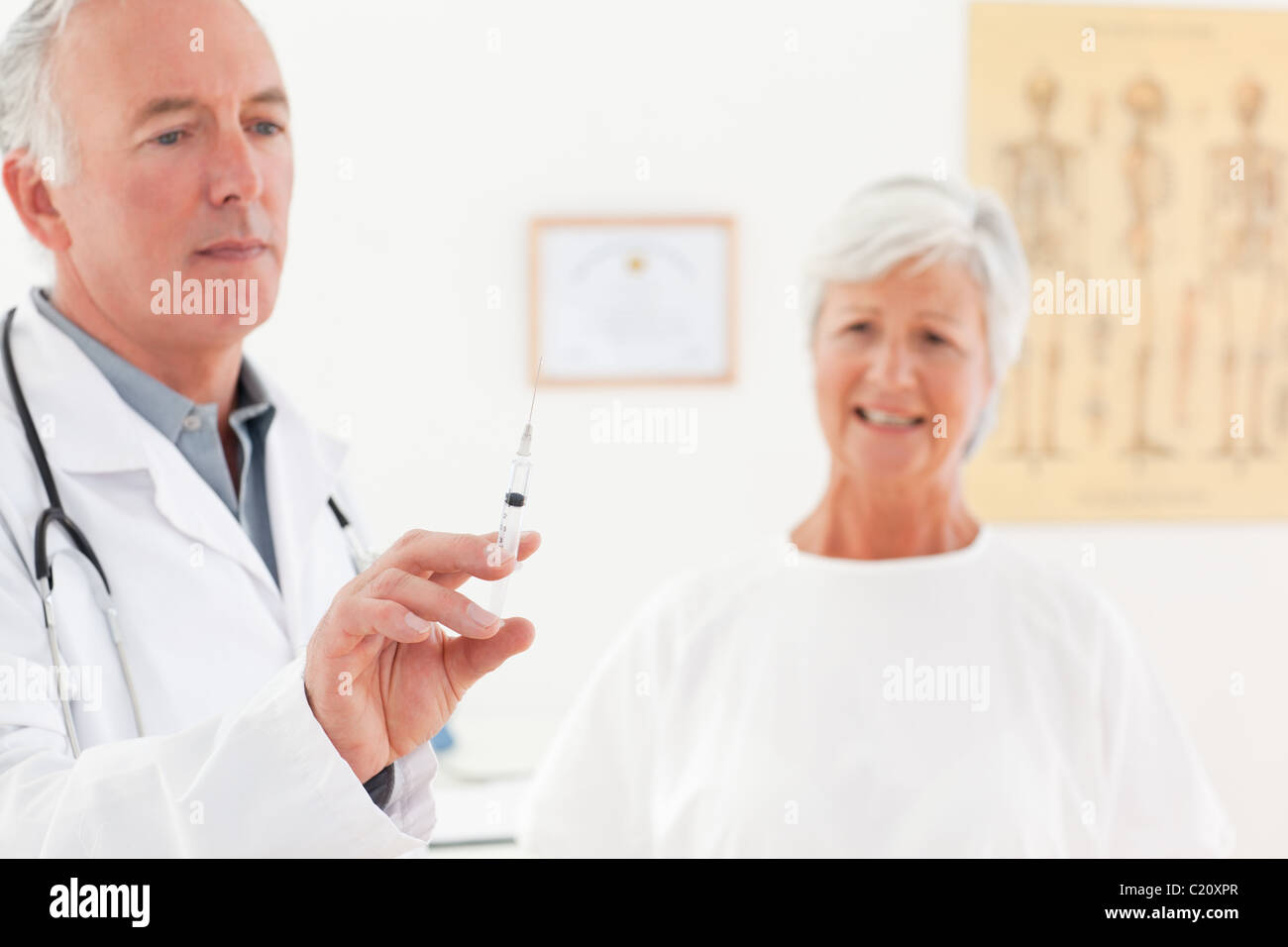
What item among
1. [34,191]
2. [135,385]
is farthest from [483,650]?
[34,191]

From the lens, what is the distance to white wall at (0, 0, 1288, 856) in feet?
5.77

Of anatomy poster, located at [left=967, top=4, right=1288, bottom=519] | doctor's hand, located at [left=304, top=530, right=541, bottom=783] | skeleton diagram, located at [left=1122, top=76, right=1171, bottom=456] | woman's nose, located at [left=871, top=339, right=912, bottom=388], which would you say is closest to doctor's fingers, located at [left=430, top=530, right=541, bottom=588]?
doctor's hand, located at [left=304, top=530, right=541, bottom=783]

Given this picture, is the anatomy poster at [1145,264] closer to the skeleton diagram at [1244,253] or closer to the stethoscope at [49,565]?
the skeleton diagram at [1244,253]

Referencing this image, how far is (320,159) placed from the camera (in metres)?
1.75

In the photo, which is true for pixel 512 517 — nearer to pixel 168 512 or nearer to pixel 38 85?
pixel 168 512

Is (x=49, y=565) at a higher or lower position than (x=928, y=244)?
lower

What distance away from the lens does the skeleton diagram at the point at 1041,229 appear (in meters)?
1.88

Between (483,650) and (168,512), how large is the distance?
34 cm

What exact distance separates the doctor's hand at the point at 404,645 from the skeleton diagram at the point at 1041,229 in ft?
4.74

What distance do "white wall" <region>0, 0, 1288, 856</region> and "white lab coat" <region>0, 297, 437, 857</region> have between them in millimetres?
776

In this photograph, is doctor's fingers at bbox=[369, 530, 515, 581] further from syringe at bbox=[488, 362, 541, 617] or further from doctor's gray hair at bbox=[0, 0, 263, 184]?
doctor's gray hair at bbox=[0, 0, 263, 184]

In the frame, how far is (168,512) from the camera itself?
0.87 m
